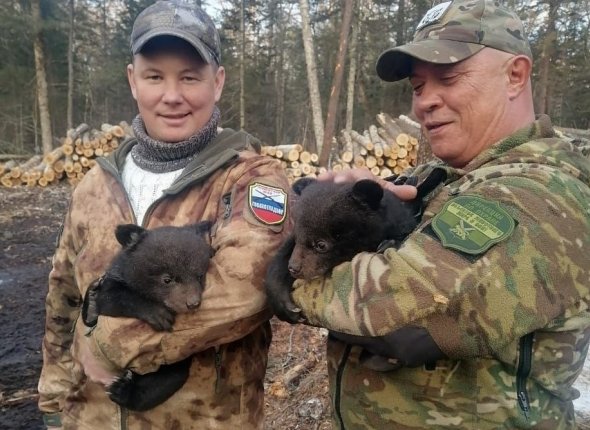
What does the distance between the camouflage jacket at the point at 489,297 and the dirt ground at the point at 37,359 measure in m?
2.56

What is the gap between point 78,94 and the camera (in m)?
26.0

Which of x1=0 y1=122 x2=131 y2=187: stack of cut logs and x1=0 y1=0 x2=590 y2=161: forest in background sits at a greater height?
x1=0 y1=0 x2=590 y2=161: forest in background

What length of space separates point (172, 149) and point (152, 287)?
66 cm

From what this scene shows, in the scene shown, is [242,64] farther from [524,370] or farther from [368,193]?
[524,370]

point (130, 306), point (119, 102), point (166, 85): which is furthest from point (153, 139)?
point (119, 102)

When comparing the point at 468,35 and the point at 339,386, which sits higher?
the point at 468,35

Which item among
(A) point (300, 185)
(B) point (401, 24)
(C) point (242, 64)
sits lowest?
(A) point (300, 185)

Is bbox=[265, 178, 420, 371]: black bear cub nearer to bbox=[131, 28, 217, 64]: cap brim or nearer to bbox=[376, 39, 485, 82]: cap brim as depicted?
bbox=[376, 39, 485, 82]: cap brim

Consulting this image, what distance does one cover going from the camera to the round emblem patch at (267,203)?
6.42ft

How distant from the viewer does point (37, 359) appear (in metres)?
5.03

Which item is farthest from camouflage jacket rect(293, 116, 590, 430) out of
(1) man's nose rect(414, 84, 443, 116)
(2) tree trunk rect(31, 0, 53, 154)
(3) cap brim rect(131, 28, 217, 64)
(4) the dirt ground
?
(2) tree trunk rect(31, 0, 53, 154)

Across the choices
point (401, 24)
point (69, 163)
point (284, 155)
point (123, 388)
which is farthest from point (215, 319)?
point (401, 24)

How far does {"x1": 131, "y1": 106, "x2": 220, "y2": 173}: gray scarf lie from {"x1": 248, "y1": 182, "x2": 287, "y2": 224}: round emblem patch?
0.45 meters

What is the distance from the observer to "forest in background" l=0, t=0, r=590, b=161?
2077 centimetres
